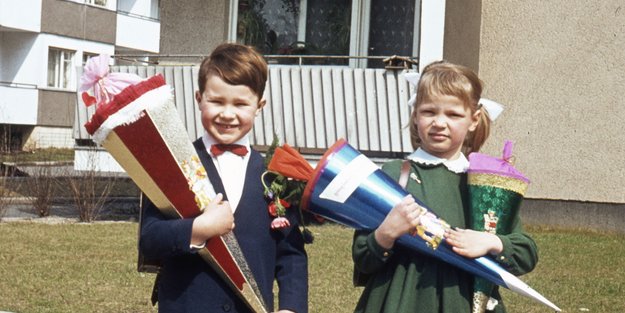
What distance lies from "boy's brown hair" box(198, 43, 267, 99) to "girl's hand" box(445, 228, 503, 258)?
0.74 meters

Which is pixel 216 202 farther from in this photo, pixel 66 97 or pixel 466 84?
pixel 66 97

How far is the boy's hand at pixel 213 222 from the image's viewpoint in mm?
3313

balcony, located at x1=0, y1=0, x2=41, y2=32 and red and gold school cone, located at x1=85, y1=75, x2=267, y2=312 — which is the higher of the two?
balcony, located at x1=0, y1=0, x2=41, y2=32

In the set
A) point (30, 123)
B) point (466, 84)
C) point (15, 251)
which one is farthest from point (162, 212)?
point (30, 123)

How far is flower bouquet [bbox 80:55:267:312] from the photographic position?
3.26m

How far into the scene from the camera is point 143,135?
3275mm

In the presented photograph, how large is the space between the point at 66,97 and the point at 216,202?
32.9m

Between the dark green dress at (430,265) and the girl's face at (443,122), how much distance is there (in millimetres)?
89

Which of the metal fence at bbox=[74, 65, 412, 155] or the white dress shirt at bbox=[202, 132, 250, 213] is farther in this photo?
the metal fence at bbox=[74, 65, 412, 155]

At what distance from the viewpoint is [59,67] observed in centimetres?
3584

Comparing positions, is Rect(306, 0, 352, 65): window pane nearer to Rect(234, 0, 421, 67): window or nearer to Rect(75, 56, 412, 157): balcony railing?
Rect(234, 0, 421, 67): window

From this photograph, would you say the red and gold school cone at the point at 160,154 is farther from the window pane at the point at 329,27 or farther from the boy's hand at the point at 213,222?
the window pane at the point at 329,27

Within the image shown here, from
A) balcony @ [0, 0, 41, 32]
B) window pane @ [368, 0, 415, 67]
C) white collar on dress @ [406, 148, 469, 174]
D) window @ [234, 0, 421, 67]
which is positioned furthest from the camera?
balcony @ [0, 0, 41, 32]

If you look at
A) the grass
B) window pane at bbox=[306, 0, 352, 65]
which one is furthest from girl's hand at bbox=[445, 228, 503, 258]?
window pane at bbox=[306, 0, 352, 65]
